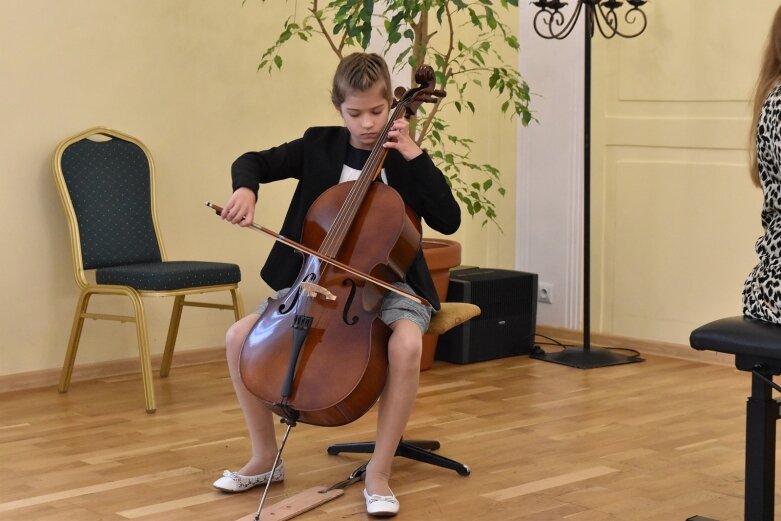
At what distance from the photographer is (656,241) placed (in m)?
4.55

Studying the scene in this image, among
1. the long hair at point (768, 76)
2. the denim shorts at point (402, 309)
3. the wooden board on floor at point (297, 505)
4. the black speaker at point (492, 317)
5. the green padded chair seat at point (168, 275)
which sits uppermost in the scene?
the long hair at point (768, 76)

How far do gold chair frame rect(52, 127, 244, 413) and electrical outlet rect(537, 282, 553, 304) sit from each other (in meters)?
1.48

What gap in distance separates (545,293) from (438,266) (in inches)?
34.8

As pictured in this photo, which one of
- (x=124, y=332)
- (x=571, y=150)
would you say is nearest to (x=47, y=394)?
(x=124, y=332)

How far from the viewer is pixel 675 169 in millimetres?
4441

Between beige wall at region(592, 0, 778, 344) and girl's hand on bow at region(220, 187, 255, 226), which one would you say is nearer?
girl's hand on bow at region(220, 187, 255, 226)

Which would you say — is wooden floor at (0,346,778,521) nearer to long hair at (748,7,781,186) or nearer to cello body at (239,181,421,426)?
cello body at (239,181,421,426)

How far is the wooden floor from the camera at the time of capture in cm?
268

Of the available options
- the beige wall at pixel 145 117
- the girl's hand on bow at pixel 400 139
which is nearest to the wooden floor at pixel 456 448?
the beige wall at pixel 145 117

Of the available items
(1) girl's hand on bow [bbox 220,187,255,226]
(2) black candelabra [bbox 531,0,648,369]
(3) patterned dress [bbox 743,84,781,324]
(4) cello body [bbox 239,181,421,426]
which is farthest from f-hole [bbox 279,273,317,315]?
(2) black candelabra [bbox 531,0,648,369]

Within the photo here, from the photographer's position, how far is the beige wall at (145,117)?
3.92 meters

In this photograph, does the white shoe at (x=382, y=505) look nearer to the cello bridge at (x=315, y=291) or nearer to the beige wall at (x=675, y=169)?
the cello bridge at (x=315, y=291)

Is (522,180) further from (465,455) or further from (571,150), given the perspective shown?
(465,455)

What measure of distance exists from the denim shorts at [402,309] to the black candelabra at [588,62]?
1678mm
